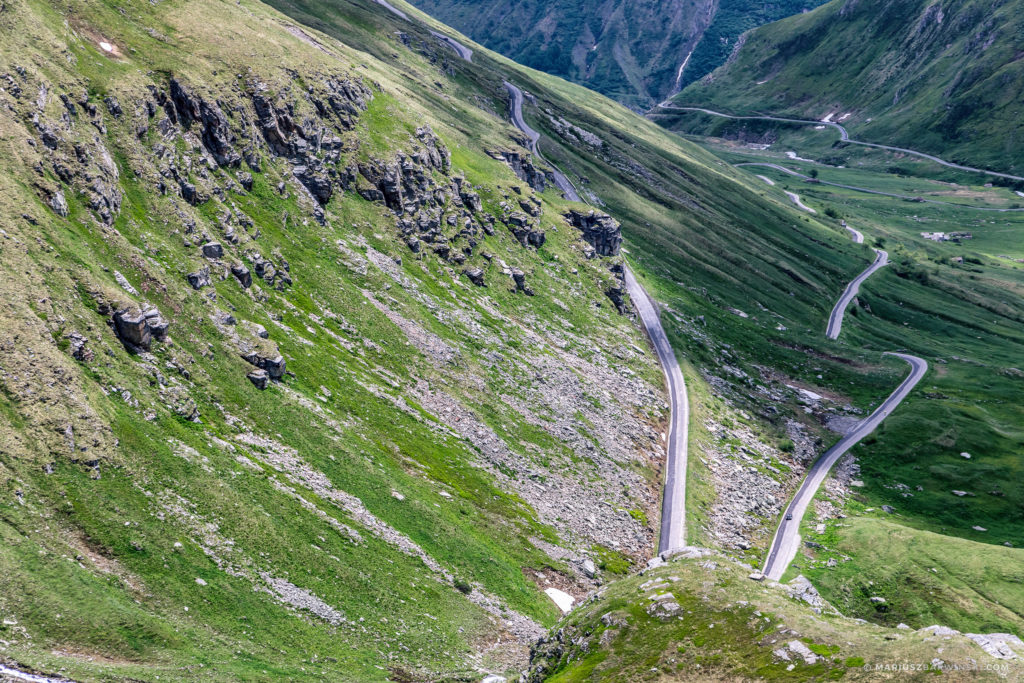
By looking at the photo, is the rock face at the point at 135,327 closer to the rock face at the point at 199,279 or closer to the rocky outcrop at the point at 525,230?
the rock face at the point at 199,279

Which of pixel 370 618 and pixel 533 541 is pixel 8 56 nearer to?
pixel 370 618

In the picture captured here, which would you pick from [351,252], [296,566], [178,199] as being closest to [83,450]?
[296,566]

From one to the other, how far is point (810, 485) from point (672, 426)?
2023cm

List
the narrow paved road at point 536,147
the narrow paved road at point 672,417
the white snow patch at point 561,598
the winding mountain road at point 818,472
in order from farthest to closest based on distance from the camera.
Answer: the narrow paved road at point 536,147
the winding mountain road at point 818,472
the narrow paved road at point 672,417
the white snow patch at point 561,598

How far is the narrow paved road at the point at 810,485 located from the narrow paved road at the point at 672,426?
35.5 feet

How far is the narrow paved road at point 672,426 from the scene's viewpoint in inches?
3073

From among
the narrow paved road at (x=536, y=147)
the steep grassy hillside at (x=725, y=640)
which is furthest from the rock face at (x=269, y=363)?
the narrow paved road at (x=536, y=147)

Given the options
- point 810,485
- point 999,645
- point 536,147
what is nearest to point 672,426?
point 810,485

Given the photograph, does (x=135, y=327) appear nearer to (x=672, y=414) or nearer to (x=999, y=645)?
(x=999, y=645)

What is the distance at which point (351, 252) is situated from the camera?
285ft

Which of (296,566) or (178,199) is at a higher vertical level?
(178,199)

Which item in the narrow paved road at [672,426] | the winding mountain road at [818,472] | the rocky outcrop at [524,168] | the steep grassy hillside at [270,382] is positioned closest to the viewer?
the steep grassy hillside at [270,382]

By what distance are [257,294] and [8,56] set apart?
94.0 feet

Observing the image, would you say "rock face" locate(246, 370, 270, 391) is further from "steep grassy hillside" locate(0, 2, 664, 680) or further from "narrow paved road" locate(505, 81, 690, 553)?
"narrow paved road" locate(505, 81, 690, 553)
